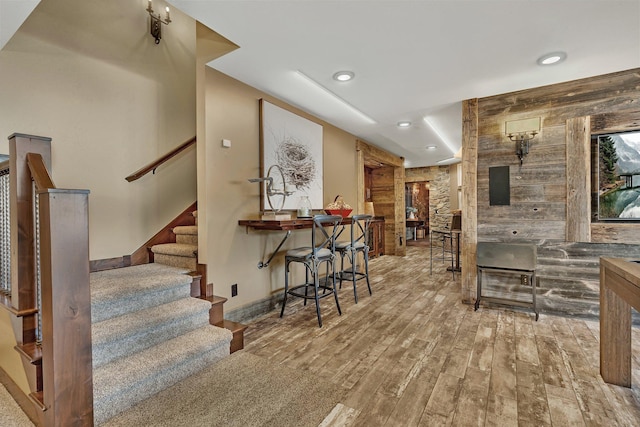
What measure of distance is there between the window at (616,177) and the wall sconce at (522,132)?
1.86 feet

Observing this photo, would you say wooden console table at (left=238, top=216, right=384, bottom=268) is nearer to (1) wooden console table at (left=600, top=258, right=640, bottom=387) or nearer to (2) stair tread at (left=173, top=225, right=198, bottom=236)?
(2) stair tread at (left=173, top=225, right=198, bottom=236)

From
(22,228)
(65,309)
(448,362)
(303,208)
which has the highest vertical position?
(303,208)

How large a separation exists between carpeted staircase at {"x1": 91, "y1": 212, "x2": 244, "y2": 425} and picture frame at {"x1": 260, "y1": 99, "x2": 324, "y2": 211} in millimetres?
1268

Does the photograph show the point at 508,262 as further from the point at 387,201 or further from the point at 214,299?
the point at 387,201

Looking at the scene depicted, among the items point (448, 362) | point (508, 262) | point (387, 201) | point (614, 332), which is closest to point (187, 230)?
point (448, 362)

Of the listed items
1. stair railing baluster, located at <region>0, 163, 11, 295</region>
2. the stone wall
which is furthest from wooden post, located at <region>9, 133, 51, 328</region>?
the stone wall

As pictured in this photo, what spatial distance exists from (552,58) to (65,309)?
3906 mm

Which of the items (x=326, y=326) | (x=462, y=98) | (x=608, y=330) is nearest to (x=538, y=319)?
(x=608, y=330)

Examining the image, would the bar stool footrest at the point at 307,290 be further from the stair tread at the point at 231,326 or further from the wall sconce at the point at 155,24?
the wall sconce at the point at 155,24

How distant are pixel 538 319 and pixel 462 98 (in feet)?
8.38

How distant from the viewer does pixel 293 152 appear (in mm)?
3693

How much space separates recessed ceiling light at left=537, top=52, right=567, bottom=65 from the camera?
2504 mm

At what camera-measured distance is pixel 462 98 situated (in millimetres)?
3455

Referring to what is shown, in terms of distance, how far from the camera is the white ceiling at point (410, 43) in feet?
6.36
